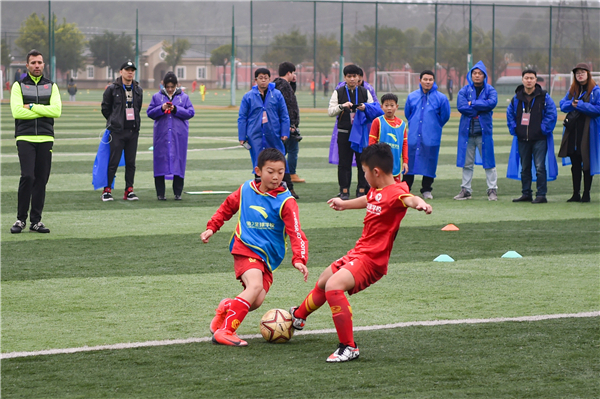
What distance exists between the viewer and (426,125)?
43.3 feet

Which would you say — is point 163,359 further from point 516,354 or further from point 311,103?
point 311,103

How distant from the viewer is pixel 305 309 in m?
5.61

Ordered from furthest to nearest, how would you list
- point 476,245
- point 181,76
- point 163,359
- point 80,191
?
point 181,76 < point 80,191 < point 476,245 < point 163,359

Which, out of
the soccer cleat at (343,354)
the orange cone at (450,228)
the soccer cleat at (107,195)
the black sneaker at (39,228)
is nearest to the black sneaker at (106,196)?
the soccer cleat at (107,195)

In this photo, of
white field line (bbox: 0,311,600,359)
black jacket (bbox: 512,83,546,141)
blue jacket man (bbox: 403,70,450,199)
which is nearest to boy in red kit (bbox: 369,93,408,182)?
blue jacket man (bbox: 403,70,450,199)

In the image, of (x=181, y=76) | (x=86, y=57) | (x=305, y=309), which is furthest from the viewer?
(x=181, y=76)

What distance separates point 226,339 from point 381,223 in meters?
1.29

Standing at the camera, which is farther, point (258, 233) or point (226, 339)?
point (258, 233)

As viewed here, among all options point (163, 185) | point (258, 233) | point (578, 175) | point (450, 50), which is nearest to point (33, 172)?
point (163, 185)

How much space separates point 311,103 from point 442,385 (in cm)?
5129

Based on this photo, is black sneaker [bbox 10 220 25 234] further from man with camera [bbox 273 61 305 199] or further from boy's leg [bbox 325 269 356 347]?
boy's leg [bbox 325 269 356 347]

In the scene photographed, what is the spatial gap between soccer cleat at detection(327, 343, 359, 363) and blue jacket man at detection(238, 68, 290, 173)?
7522 mm

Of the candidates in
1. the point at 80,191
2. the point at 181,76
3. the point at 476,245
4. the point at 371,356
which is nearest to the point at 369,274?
the point at 371,356

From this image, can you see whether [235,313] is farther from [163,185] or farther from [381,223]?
[163,185]
